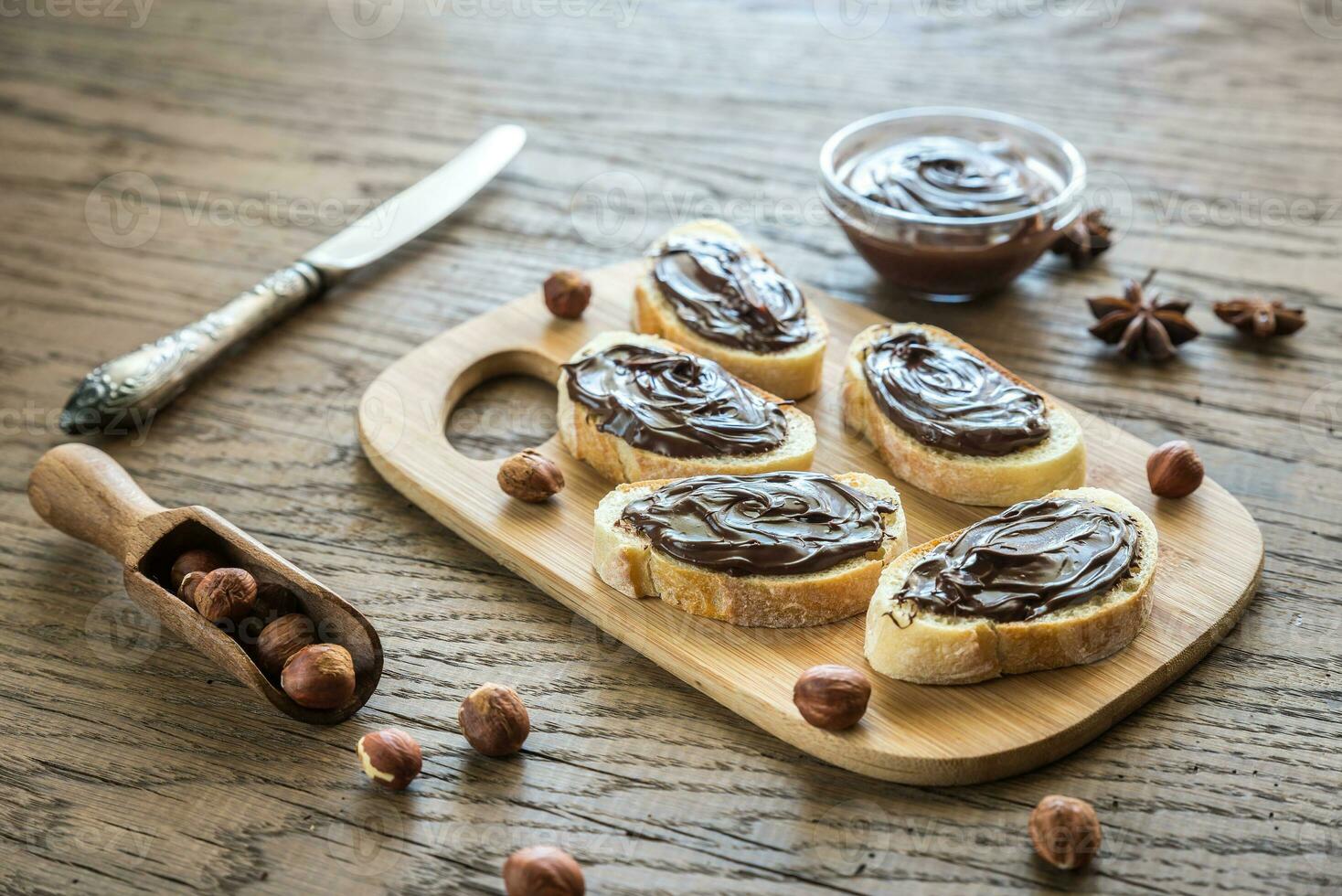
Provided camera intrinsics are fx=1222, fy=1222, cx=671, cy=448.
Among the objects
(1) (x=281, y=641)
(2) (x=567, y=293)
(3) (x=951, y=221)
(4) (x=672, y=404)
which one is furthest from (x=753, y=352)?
(1) (x=281, y=641)

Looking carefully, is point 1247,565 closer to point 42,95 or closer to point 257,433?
point 257,433

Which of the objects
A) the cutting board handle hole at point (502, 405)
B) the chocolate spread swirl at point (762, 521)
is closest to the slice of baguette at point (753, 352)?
the cutting board handle hole at point (502, 405)

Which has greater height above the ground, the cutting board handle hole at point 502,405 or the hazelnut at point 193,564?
the hazelnut at point 193,564

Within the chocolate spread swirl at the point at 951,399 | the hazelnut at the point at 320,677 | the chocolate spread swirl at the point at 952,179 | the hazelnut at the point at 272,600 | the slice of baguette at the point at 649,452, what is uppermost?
the chocolate spread swirl at the point at 952,179

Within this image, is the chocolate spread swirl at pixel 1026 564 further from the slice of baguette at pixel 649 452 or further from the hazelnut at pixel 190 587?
the hazelnut at pixel 190 587

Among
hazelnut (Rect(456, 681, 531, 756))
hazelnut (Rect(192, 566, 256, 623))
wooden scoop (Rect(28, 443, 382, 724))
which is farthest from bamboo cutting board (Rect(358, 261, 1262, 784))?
hazelnut (Rect(192, 566, 256, 623))

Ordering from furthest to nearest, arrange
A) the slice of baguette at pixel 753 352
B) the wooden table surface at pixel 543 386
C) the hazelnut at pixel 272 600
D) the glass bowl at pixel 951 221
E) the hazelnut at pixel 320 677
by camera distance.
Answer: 1. the glass bowl at pixel 951 221
2. the slice of baguette at pixel 753 352
3. the hazelnut at pixel 272 600
4. the hazelnut at pixel 320 677
5. the wooden table surface at pixel 543 386

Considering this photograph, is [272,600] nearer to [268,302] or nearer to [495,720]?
[495,720]

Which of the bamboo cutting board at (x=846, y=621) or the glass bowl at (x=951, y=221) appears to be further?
the glass bowl at (x=951, y=221)
